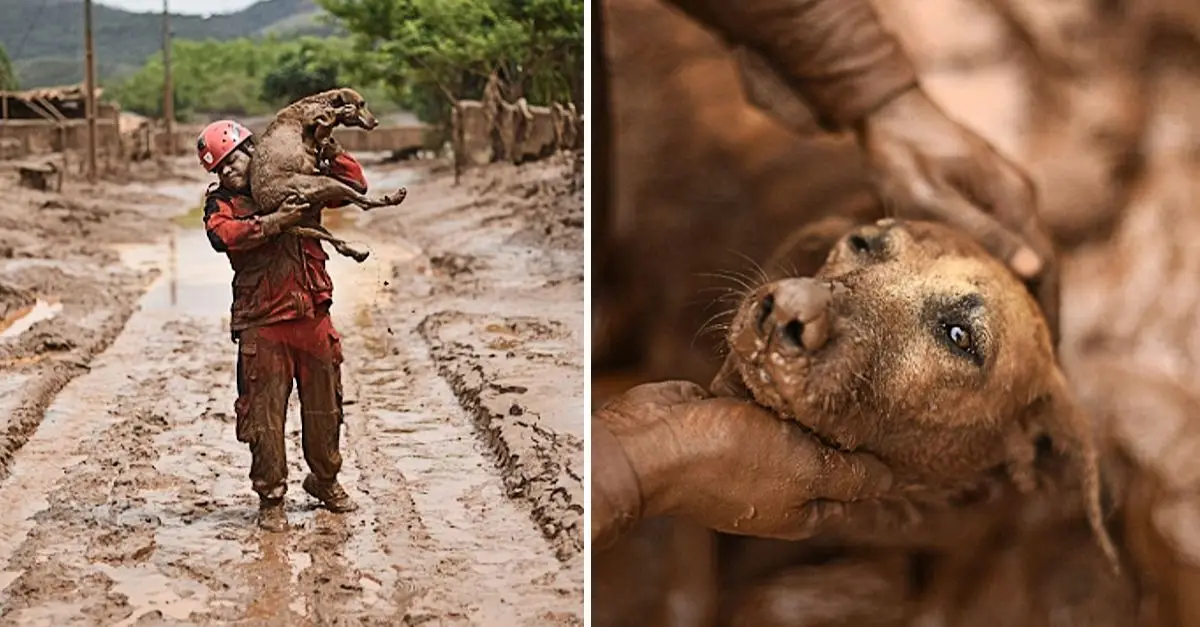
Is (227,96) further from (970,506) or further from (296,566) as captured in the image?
(970,506)

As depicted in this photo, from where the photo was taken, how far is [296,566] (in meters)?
1.68

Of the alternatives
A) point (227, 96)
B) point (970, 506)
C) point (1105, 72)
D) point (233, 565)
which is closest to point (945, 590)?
point (970, 506)

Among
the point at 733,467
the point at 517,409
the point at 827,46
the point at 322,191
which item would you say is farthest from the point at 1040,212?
the point at 322,191

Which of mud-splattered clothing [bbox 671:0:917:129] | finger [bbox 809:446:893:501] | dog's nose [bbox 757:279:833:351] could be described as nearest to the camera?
dog's nose [bbox 757:279:833:351]

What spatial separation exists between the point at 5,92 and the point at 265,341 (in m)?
0.50

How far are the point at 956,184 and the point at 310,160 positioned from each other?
0.93m

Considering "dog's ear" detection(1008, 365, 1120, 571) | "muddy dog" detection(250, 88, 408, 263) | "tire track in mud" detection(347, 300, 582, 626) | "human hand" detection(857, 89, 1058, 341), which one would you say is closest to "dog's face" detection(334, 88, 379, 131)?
"muddy dog" detection(250, 88, 408, 263)

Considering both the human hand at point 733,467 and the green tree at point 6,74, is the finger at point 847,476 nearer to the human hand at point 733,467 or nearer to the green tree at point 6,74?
the human hand at point 733,467

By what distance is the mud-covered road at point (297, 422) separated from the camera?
1.64m

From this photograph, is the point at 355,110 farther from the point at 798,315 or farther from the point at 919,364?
the point at 919,364

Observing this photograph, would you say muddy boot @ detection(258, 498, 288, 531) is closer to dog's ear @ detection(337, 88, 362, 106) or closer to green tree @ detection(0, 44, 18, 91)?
dog's ear @ detection(337, 88, 362, 106)

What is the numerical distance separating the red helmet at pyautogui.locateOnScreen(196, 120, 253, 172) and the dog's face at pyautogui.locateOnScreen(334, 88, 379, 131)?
14 centimetres

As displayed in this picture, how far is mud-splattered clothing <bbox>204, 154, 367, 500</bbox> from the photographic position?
1.67 m

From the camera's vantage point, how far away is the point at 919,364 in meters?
1.60
